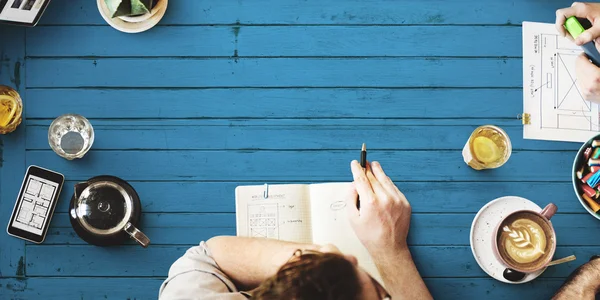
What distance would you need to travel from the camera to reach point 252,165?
1626 millimetres

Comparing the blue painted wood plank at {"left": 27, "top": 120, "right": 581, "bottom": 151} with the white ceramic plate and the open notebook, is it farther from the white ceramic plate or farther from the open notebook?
the white ceramic plate

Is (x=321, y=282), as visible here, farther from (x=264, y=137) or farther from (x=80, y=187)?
(x=80, y=187)

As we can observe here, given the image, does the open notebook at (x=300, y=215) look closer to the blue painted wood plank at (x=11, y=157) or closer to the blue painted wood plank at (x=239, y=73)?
the blue painted wood plank at (x=239, y=73)

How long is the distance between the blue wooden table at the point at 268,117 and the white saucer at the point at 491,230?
37mm

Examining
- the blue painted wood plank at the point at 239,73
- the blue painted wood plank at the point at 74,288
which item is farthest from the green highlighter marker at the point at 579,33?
the blue painted wood plank at the point at 74,288

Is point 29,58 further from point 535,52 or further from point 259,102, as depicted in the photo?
point 535,52

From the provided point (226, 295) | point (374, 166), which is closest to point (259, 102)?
point (374, 166)

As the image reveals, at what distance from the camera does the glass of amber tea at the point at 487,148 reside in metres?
1.59

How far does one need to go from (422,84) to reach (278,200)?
0.57 metres

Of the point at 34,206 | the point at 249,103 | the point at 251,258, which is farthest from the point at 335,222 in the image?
the point at 34,206

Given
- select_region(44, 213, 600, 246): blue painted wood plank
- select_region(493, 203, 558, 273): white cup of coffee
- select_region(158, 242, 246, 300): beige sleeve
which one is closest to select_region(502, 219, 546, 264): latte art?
select_region(493, 203, 558, 273): white cup of coffee

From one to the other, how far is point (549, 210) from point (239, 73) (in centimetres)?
98

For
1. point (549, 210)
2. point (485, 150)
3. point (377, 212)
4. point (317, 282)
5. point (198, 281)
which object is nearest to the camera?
point (317, 282)

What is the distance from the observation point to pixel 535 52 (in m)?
1.67
